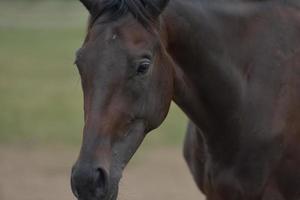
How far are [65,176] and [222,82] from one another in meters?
5.17

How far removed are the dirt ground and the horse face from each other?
169 inches

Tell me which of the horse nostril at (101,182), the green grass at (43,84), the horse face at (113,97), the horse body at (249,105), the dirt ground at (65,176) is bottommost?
the green grass at (43,84)

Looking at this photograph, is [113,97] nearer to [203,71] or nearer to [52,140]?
[203,71]

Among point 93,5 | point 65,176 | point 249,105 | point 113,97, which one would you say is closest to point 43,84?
point 65,176

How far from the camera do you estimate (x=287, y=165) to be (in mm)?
4129

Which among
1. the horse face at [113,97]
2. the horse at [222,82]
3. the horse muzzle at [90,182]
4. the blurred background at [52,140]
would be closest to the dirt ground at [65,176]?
the blurred background at [52,140]

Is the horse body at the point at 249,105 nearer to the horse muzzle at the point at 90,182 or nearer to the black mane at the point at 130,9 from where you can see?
the black mane at the point at 130,9

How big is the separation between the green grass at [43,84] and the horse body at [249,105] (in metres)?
→ 6.26

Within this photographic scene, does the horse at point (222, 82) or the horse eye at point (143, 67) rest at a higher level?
the horse eye at point (143, 67)

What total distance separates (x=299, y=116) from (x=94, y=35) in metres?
1.28

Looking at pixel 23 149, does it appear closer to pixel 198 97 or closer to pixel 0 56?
pixel 198 97

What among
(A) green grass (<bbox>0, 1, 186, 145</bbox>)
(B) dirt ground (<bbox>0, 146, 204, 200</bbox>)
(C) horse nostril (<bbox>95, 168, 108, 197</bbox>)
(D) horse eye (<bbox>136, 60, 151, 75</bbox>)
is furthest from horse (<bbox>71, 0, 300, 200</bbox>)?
(A) green grass (<bbox>0, 1, 186, 145</bbox>)

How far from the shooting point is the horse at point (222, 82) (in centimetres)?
361

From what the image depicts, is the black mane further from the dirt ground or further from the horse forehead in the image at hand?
the dirt ground
